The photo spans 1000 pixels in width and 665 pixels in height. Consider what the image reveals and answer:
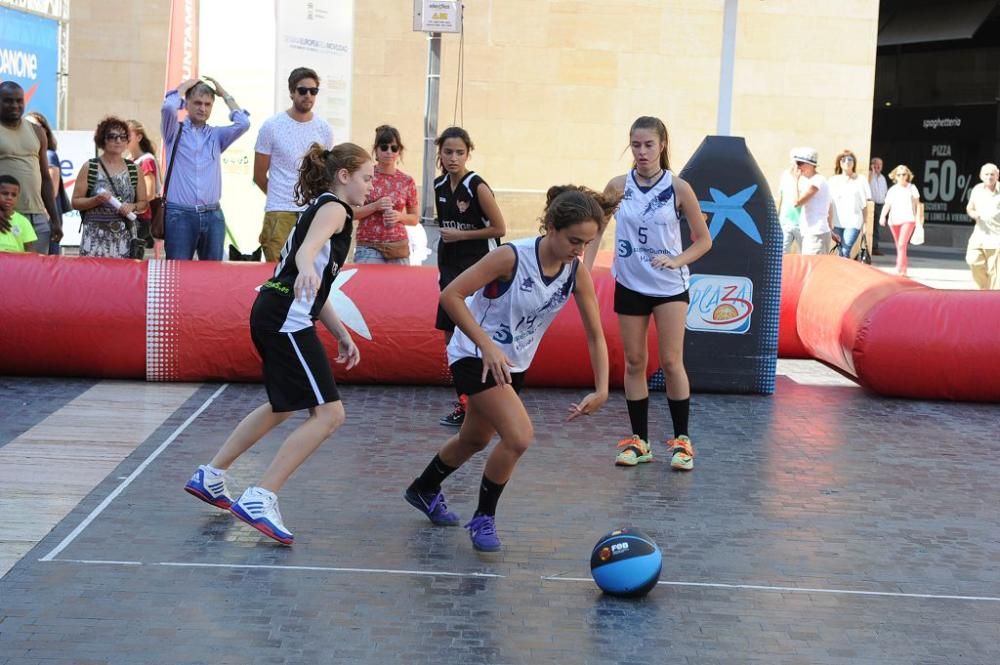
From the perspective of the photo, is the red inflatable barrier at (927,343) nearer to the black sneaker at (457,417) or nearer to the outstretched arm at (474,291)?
the black sneaker at (457,417)

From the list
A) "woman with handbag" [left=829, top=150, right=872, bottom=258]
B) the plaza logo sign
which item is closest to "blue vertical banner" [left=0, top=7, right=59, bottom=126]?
the plaza logo sign

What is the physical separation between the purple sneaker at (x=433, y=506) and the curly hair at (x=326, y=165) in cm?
134

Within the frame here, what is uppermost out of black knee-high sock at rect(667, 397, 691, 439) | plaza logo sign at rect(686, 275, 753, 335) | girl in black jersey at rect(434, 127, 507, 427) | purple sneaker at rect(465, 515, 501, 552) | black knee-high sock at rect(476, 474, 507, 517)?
girl in black jersey at rect(434, 127, 507, 427)

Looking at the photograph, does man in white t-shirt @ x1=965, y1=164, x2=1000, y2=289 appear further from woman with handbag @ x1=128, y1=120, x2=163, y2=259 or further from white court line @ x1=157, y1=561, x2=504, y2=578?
white court line @ x1=157, y1=561, x2=504, y2=578

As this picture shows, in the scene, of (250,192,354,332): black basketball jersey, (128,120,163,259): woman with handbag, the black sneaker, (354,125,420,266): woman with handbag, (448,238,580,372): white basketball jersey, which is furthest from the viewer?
(128,120,163,259): woman with handbag

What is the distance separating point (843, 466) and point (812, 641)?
270 cm

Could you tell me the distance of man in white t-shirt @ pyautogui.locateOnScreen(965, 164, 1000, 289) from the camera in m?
13.8

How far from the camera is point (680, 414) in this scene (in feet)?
22.9

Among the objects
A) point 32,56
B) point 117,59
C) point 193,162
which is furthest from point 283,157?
point 117,59

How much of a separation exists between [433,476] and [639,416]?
1.74 metres

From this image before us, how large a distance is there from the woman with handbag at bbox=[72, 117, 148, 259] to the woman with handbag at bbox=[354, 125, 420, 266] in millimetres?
1749

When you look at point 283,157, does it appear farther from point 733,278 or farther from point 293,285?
point 293,285

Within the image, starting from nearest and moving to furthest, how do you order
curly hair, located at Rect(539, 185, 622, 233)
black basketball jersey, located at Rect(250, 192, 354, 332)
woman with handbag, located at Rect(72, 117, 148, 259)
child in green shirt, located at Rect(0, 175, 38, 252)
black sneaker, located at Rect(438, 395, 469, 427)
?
1. curly hair, located at Rect(539, 185, 622, 233)
2. black basketball jersey, located at Rect(250, 192, 354, 332)
3. black sneaker, located at Rect(438, 395, 469, 427)
4. child in green shirt, located at Rect(0, 175, 38, 252)
5. woman with handbag, located at Rect(72, 117, 148, 259)

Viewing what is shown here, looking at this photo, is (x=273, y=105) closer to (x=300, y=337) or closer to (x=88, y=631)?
(x=300, y=337)
